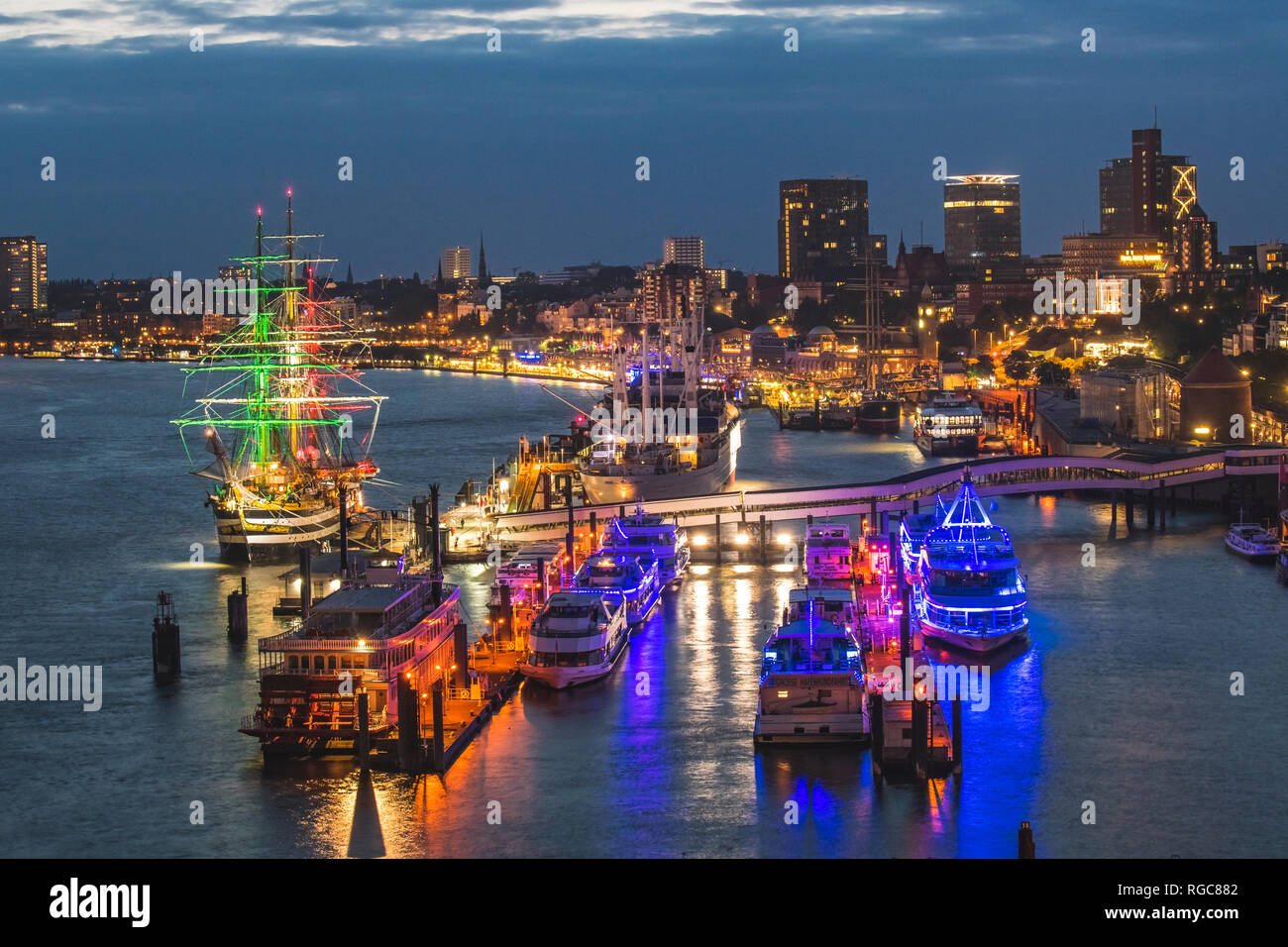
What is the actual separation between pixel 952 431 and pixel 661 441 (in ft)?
47.1

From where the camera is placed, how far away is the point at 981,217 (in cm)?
14662

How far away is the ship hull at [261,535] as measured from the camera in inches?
1124

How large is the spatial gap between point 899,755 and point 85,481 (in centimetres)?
3225

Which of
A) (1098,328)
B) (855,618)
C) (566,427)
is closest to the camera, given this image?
(855,618)

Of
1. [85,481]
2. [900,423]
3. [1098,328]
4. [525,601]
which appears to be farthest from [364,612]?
[1098,328]

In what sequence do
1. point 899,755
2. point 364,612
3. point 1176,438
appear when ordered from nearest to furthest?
1. point 899,755
2. point 364,612
3. point 1176,438

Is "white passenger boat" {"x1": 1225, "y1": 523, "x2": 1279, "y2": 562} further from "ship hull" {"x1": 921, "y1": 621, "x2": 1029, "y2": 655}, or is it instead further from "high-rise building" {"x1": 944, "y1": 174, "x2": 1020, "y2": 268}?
"high-rise building" {"x1": 944, "y1": 174, "x2": 1020, "y2": 268}

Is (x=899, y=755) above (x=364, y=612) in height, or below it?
below

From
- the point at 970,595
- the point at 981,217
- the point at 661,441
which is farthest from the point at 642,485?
the point at 981,217

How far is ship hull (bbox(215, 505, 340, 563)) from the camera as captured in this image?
93.7ft

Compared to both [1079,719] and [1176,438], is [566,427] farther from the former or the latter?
[1079,719]
